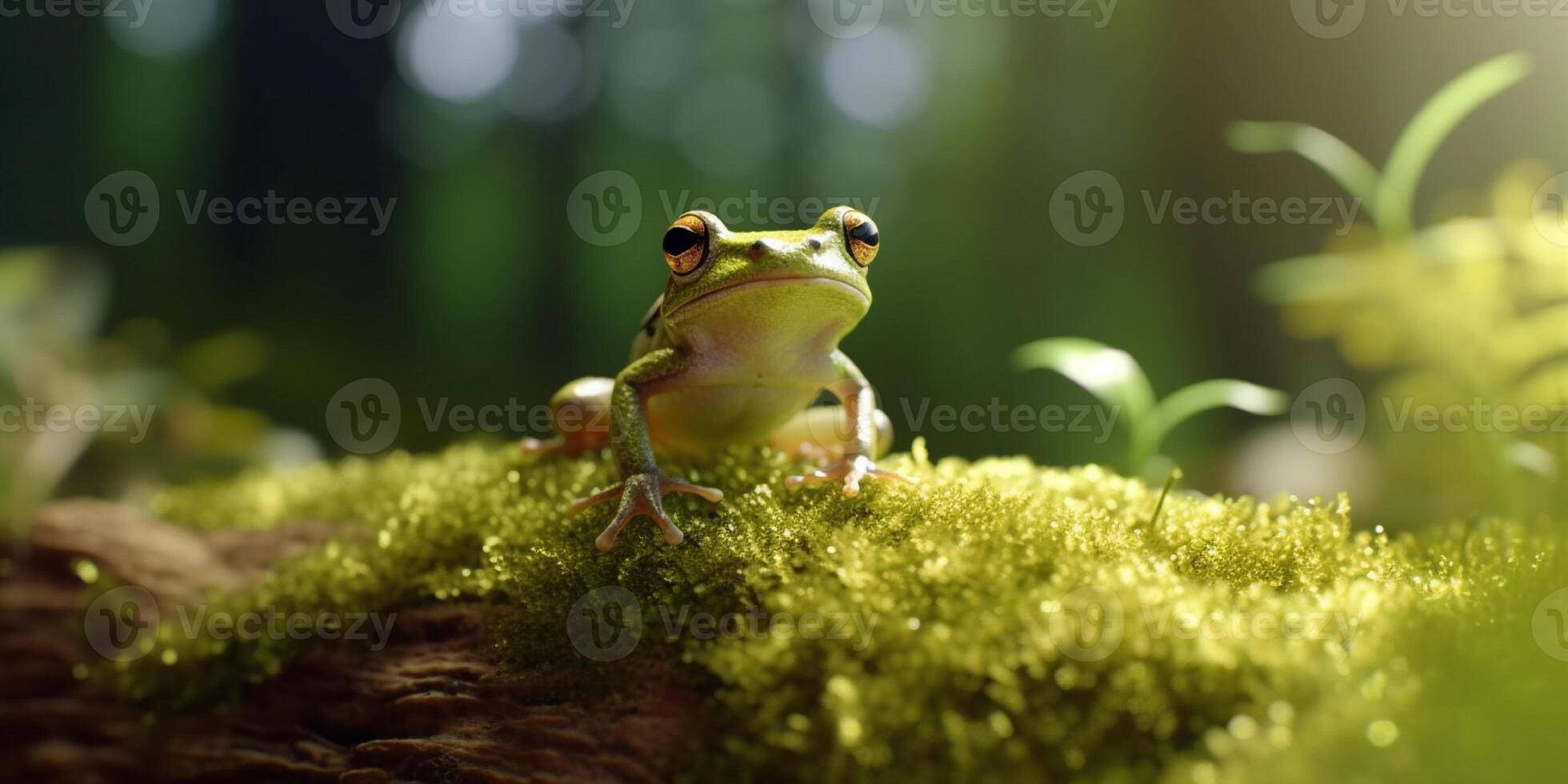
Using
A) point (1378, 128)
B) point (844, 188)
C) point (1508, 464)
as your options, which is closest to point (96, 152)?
point (844, 188)

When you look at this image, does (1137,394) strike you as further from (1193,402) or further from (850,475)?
(850,475)

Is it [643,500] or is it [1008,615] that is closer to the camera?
[1008,615]

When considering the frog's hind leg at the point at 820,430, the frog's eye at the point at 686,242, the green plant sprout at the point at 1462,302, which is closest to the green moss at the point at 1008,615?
the frog's hind leg at the point at 820,430

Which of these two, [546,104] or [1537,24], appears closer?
[1537,24]

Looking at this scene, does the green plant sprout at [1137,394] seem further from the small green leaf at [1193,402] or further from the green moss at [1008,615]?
the green moss at [1008,615]

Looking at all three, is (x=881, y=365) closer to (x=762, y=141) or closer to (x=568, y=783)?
(x=762, y=141)

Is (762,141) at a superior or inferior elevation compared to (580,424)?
superior

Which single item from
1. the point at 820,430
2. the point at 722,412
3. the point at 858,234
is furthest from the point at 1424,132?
the point at 722,412
